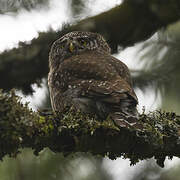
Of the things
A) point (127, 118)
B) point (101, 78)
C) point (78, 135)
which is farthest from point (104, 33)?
point (78, 135)

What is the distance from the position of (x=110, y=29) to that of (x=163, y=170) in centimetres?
146

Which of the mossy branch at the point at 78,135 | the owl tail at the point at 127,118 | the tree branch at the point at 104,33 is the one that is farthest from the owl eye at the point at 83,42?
the mossy branch at the point at 78,135

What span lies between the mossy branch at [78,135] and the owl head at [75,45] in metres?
1.88

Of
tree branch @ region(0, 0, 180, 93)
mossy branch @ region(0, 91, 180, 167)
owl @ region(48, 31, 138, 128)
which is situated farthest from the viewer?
tree branch @ region(0, 0, 180, 93)

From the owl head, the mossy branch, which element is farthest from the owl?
the mossy branch

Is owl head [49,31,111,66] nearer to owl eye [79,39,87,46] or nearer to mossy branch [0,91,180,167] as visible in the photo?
owl eye [79,39,87,46]

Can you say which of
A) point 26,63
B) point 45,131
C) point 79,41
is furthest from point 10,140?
point 79,41

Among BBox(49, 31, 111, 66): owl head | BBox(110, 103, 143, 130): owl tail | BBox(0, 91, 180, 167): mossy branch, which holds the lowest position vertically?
BBox(0, 91, 180, 167): mossy branch

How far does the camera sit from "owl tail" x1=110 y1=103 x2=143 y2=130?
9.96 ft

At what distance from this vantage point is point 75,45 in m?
4.96

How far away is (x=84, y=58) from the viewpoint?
14.5 feet

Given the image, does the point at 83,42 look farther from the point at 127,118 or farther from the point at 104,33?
the point at 127,118

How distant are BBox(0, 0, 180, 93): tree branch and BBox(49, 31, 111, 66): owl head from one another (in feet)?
0.89

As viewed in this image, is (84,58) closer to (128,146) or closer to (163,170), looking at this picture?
(163,170)
